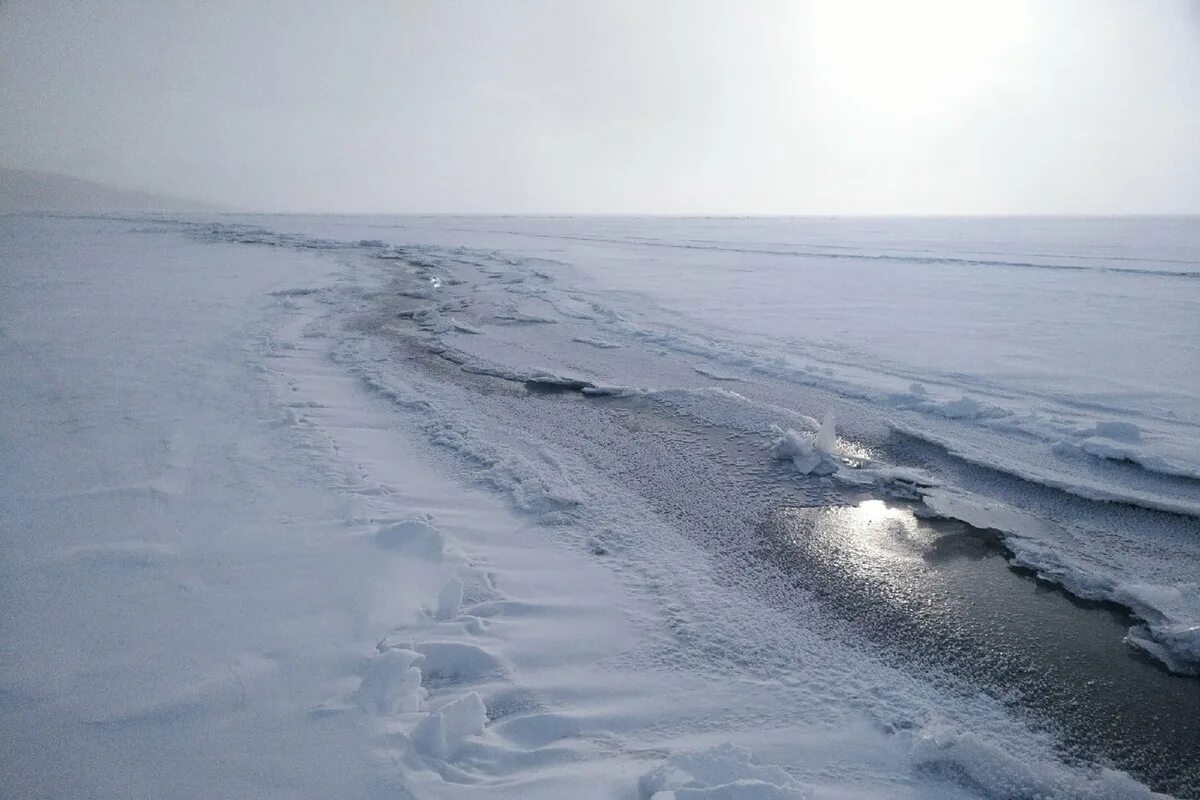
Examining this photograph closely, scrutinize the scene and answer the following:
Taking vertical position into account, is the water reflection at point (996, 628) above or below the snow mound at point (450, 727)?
below

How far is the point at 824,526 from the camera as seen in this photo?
3672 mm

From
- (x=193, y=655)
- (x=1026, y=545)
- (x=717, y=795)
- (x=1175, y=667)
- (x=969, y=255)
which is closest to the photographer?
(x=717, y=795)

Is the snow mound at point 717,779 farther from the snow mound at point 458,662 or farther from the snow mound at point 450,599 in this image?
the snow mound at point 450,599

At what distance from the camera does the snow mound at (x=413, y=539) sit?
3139mm

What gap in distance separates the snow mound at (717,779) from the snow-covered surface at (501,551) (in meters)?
0.01

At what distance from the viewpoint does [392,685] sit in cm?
217

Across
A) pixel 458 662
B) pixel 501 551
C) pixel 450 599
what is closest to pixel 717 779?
pixel 458 662

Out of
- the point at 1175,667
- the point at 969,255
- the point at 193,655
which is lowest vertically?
the point at 1175,667

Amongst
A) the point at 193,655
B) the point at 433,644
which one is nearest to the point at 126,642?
the point at 193,655

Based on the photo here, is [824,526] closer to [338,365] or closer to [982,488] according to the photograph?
[982,488]

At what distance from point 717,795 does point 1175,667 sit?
7.42ft

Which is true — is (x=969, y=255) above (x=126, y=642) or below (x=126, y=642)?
above

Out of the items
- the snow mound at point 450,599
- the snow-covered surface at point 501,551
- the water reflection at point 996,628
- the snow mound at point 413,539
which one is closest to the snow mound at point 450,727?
the snow-covered surface at point 501,551

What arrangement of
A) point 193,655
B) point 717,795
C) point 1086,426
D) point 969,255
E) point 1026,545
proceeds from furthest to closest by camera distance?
point 969,255, point 1086,426, point 1026,545, point 193,655, point 717,795
